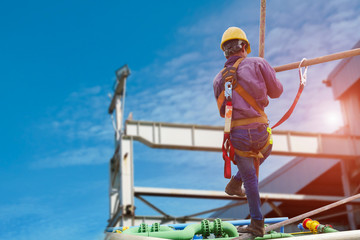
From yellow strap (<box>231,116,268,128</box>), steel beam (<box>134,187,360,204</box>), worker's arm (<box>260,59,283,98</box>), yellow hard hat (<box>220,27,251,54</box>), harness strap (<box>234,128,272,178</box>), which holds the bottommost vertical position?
harness strap (<box>234,128,272,178</box>)

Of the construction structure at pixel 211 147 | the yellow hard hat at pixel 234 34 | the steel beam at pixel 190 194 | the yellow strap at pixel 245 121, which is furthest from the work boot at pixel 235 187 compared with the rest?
the steel beam at pixel 190 194

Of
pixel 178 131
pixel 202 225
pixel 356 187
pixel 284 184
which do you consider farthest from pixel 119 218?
pixel 202 225

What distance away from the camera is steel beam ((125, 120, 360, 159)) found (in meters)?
24.8

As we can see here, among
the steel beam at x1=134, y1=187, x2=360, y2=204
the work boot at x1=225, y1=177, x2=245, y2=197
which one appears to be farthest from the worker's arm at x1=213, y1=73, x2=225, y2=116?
the steel beam at x1=134, y1=187, x2=360, y2=204

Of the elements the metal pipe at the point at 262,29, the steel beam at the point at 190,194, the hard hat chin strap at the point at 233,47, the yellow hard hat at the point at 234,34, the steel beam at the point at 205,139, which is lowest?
the hard hat chin strap at the point at 233,47

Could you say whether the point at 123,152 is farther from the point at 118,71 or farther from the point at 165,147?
the point at 118,71

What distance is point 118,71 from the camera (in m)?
31.7

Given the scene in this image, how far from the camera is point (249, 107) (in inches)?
215

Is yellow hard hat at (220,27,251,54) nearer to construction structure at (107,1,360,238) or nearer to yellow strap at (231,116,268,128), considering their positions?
yellow strap at (231,116,268,128)

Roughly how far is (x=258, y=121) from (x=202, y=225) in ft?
4.71

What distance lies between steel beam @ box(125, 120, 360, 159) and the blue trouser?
19060mm

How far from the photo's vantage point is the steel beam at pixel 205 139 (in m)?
24.8

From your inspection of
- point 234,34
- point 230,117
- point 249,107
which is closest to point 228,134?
point 230,117

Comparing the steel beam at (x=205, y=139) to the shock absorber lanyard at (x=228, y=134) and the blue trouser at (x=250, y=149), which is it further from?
the blue trouser at (x=250, y=149)
